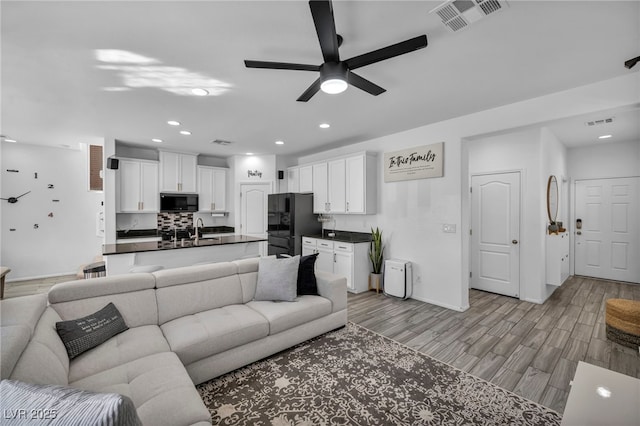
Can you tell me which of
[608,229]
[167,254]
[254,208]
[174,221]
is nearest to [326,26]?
[167,254]

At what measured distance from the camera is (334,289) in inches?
120

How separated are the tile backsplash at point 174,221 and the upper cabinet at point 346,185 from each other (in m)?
2.96

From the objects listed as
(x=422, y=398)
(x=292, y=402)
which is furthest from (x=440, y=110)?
(x=292, y=402)

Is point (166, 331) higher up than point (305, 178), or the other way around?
point (305, 178)

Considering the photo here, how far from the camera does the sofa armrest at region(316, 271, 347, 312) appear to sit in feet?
9.97

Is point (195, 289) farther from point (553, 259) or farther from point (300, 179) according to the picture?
point (553, 259)

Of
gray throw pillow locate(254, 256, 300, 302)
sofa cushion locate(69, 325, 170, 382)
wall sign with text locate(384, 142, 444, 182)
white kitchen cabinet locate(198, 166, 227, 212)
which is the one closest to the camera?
sofa cushion locate(69, 325, 170, 382)

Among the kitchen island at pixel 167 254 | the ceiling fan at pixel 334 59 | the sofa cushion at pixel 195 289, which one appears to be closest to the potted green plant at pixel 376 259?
the kitchen island at pixel 167 254

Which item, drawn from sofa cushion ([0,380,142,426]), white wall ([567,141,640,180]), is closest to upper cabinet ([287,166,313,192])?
sofa cushion ([0,380,142,426])

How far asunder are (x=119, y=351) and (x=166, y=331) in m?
0.40

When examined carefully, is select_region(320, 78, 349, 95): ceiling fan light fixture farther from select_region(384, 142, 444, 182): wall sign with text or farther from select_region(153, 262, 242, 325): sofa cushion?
select_region(384, 142, 444, 182): wall sign with text

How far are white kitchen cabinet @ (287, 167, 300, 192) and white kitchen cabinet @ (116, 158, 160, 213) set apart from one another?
2713 mm

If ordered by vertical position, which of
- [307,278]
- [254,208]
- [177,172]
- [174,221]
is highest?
[177,172]

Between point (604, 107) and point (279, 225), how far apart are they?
4.94 meters
